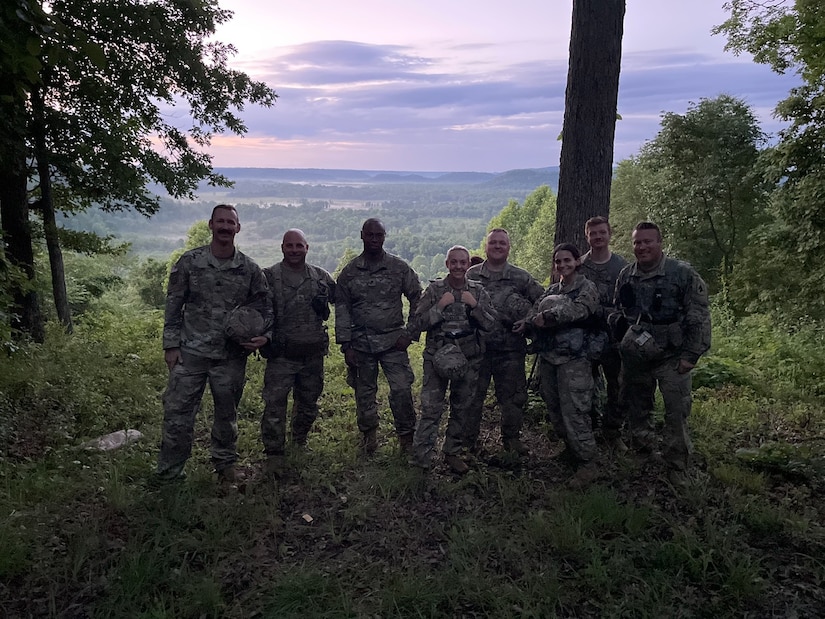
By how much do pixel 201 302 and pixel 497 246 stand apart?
287 centimetres

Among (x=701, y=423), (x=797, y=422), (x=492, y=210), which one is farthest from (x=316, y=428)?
(x=492, y=210)

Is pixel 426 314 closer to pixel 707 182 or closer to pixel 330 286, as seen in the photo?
Answer: pixel 330 286

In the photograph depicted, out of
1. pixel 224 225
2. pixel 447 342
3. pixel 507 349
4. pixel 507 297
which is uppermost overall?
pixel 224 225

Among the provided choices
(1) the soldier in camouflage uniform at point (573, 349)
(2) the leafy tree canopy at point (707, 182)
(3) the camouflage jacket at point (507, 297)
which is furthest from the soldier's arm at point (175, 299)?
(2) the leafy tree canopy at point (707, 182)

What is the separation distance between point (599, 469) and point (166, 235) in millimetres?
136342

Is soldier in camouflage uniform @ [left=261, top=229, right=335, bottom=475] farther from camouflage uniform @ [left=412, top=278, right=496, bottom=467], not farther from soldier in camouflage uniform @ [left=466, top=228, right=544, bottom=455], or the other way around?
soldier in camouflage uniform @ [left=466, top=228, right=544, bottom=455]

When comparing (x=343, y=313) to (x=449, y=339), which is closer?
(x=449, y=339)

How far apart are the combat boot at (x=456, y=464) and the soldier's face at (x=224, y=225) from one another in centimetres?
295

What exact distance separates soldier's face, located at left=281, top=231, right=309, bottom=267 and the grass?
2.03 m

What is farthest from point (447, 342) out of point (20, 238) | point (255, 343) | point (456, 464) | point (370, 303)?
point (20, 238)

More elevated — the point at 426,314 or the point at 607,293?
the point at 607,293

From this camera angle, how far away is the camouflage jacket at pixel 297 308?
207 inches

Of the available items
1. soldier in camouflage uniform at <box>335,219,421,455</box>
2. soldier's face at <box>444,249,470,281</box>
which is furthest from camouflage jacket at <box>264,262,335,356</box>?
soldier's face at <box>444,249,470,281</box>

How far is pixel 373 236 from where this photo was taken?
5406 millimetres
